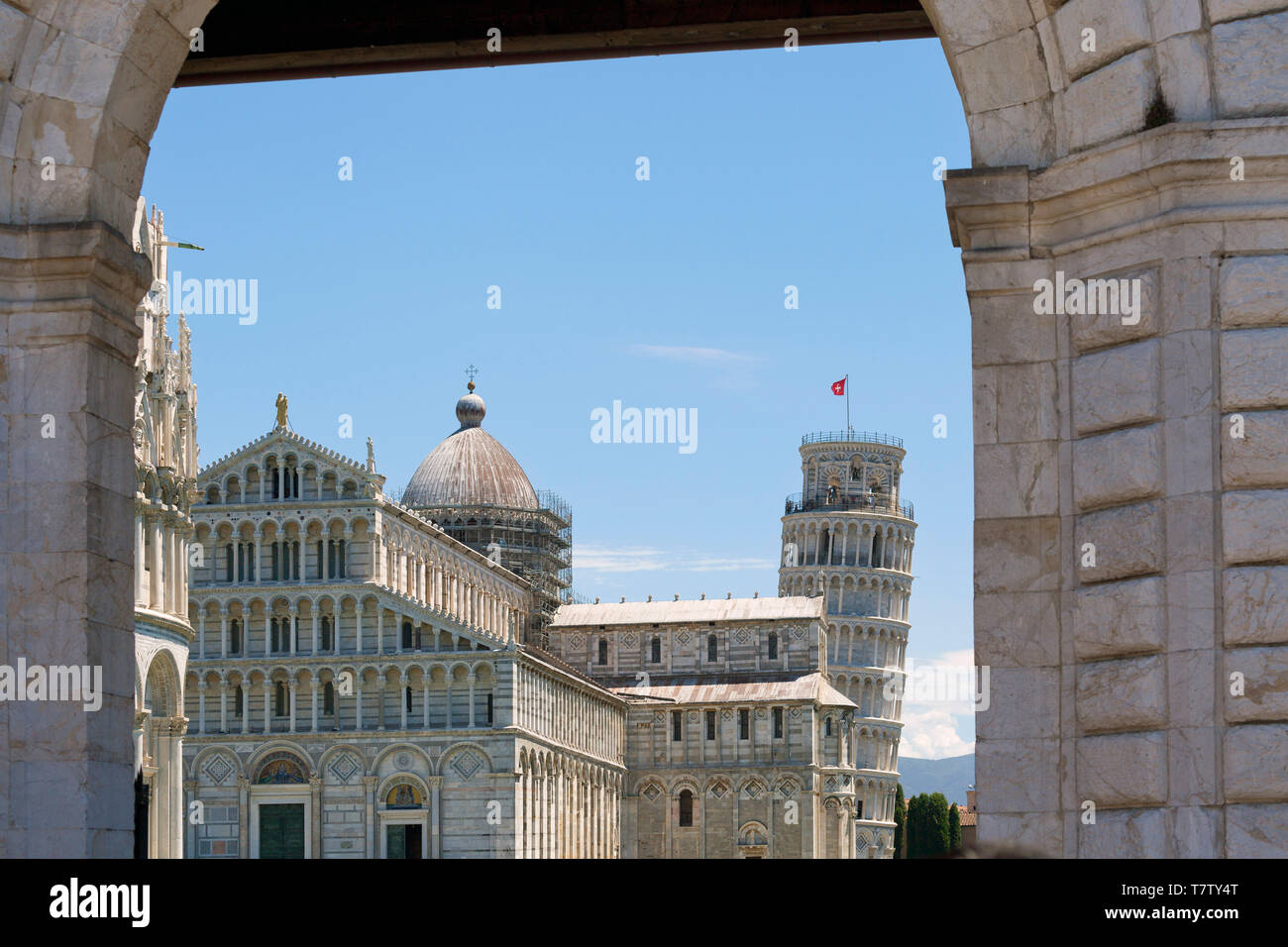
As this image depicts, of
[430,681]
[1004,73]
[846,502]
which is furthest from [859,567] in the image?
[1004,73]

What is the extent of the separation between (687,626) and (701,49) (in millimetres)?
92010

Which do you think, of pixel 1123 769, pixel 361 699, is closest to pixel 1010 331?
pixel 1123 769

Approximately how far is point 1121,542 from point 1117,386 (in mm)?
1009

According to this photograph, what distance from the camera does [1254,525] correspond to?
1156 cm

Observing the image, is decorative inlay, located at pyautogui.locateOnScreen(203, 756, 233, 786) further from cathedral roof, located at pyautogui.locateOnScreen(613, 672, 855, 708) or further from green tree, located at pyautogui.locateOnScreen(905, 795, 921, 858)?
green tree, located at pyautogui.locateOnScreen(905, 795, 921, 858)

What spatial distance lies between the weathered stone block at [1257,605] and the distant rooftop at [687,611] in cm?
9639

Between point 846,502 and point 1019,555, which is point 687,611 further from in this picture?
point 1019,555

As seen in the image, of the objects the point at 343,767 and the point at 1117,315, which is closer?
the point at 1117,315

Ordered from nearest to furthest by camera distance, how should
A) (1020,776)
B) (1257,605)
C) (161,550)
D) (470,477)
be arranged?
1. (1257,605)
2. (1020,776)
3. (161,550)
4. (470,477)

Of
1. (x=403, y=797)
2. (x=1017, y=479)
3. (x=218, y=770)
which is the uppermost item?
(x=1017, y=479)

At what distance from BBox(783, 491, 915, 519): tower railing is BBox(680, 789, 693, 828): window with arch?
3526cm

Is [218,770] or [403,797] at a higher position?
[218,770]

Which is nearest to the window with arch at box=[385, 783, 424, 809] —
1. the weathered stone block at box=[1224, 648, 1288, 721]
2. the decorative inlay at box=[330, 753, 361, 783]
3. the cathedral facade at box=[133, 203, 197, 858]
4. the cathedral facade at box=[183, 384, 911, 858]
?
the cathedral facade at box=[183, 384, 911, 858]

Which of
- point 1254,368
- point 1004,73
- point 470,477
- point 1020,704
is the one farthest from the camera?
point 470,477
